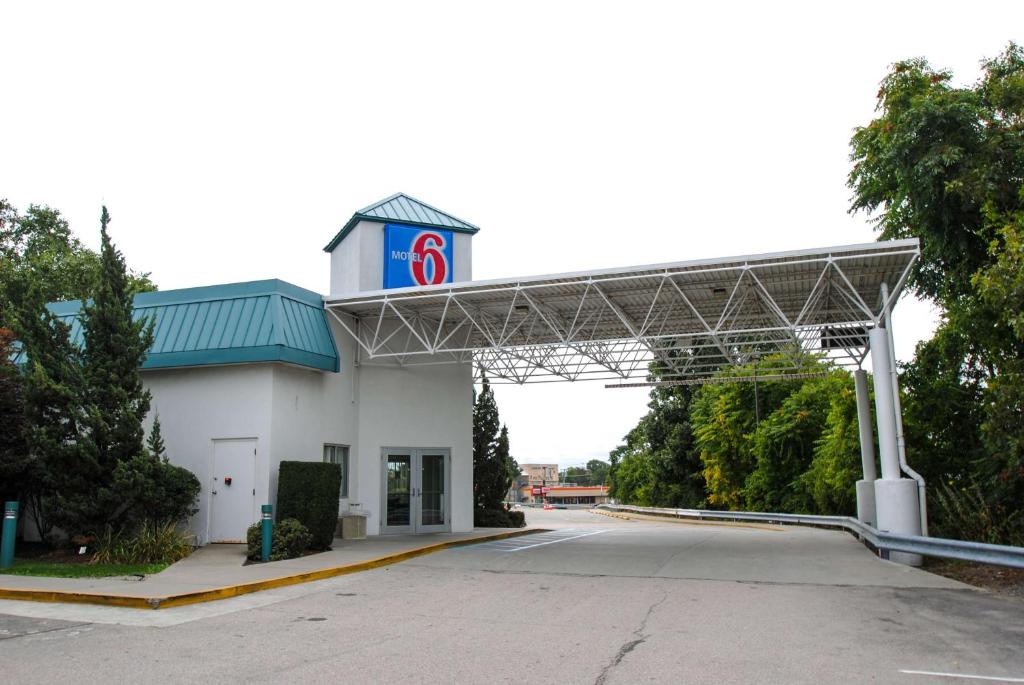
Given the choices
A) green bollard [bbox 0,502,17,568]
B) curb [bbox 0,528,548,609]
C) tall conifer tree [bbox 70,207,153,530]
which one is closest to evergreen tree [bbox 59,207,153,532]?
tall conifer tree [bbox 70,207,153,530]

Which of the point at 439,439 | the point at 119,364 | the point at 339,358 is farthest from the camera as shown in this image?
the point at 439,439

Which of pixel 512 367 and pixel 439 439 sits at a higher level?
pixel 512 367

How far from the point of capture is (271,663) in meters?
7.36

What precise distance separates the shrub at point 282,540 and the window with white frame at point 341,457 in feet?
13.3

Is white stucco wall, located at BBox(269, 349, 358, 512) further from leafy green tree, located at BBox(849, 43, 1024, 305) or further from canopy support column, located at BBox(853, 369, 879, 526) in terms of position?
leafy green tree, located at BBox(849, 43, 1024, 305)

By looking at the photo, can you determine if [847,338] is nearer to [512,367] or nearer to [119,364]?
[512,367]

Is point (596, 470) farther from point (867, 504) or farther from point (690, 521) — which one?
point (867, 504)

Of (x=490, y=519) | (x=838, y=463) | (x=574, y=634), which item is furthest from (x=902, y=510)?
(x=490, y=519)

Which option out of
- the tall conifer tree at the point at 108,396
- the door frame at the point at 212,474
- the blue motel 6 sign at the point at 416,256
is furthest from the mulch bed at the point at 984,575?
the tall conifer tree at the point at 108,396

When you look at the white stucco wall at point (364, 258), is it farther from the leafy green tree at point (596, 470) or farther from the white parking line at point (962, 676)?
the leafy green tree at point (596, 470)

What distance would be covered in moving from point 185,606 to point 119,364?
21.2ft

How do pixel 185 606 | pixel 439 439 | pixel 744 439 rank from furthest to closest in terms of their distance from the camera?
1. pixel 744 439
2. pixel 439 439
3. pixel 185 606

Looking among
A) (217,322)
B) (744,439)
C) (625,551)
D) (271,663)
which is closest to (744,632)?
(271,663)

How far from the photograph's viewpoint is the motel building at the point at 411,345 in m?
17.2
